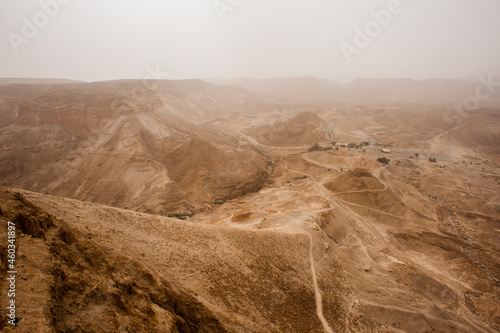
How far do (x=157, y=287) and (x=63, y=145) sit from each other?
1259 inches

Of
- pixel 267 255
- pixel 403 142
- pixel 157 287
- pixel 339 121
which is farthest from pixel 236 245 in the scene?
pixel 339 121

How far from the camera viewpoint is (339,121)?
6506 cm

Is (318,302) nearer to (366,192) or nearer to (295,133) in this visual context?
(366,192)

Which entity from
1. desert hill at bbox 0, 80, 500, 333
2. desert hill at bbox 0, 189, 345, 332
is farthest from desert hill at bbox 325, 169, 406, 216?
desert hill at bbox 0, 189, 345, 332

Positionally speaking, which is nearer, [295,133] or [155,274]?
[155,274]

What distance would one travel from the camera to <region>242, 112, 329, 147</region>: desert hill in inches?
1875

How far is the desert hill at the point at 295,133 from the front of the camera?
47.6m

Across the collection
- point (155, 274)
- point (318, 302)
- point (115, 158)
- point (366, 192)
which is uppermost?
point (115, 158)

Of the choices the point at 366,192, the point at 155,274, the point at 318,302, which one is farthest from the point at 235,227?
the point at 366,192

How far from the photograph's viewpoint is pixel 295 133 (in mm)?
49719

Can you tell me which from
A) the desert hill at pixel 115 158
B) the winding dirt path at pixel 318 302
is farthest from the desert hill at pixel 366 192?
the winding dirt path at pixel 318 302

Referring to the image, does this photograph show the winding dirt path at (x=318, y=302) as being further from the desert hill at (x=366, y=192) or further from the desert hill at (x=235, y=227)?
the desert hill at (x=366, y=192)

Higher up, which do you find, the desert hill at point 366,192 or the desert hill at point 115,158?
the desert hill at point 115,158

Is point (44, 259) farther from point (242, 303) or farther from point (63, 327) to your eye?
point (242, 303)
